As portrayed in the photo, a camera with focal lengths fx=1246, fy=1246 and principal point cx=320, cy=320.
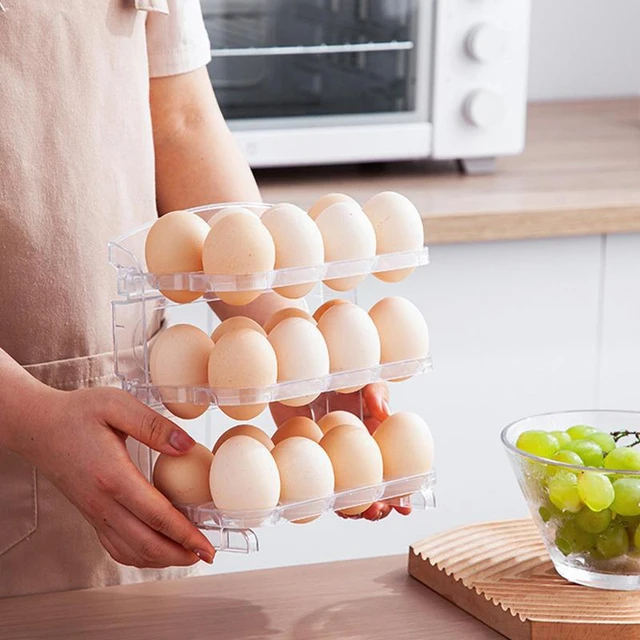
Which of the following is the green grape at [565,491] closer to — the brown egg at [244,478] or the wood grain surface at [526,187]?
the brown egg at [244,478]

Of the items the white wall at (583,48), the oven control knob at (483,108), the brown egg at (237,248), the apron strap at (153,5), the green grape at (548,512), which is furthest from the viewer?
the white wall at (583,48)

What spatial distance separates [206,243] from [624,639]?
38 centimetres

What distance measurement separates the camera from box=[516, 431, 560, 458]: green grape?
90 cm

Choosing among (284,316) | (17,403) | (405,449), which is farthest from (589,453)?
(17,403)

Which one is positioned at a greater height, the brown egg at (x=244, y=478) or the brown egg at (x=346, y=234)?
the brown egg at (x=346, y=234)

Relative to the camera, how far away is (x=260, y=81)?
1788 mm

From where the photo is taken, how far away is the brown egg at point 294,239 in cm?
80

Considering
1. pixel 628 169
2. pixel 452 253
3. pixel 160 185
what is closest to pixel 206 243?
pixel 160 185

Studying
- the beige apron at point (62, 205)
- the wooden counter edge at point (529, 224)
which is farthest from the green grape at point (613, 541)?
the wooden counter edge at point (529, 224)

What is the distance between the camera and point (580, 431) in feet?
3.03

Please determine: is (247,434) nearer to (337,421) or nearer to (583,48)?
(337,421)

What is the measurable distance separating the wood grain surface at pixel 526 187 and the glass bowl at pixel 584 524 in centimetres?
75

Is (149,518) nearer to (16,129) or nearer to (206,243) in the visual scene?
(206,243)

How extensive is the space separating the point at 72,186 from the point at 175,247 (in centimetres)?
30
